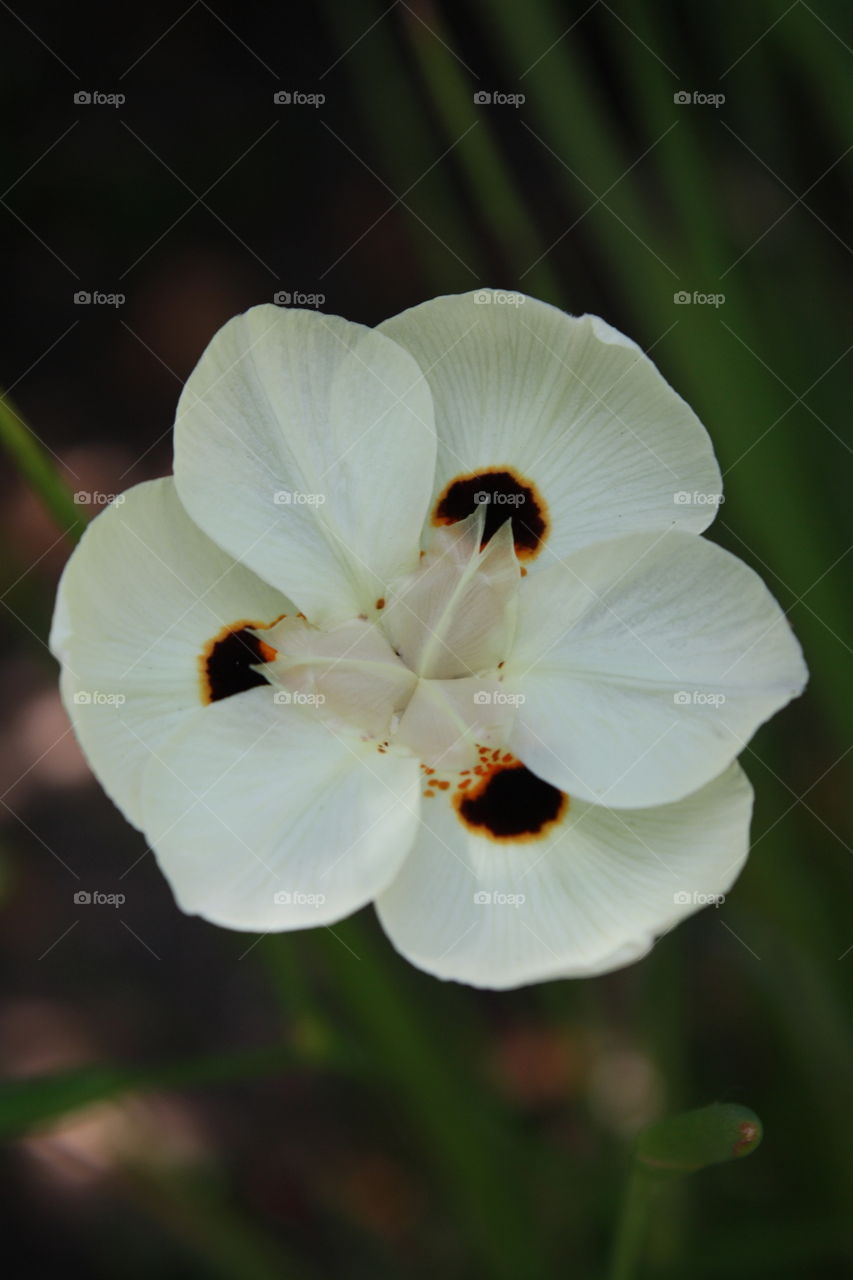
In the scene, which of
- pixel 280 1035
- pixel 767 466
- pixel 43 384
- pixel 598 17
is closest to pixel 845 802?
pixel 767 466
